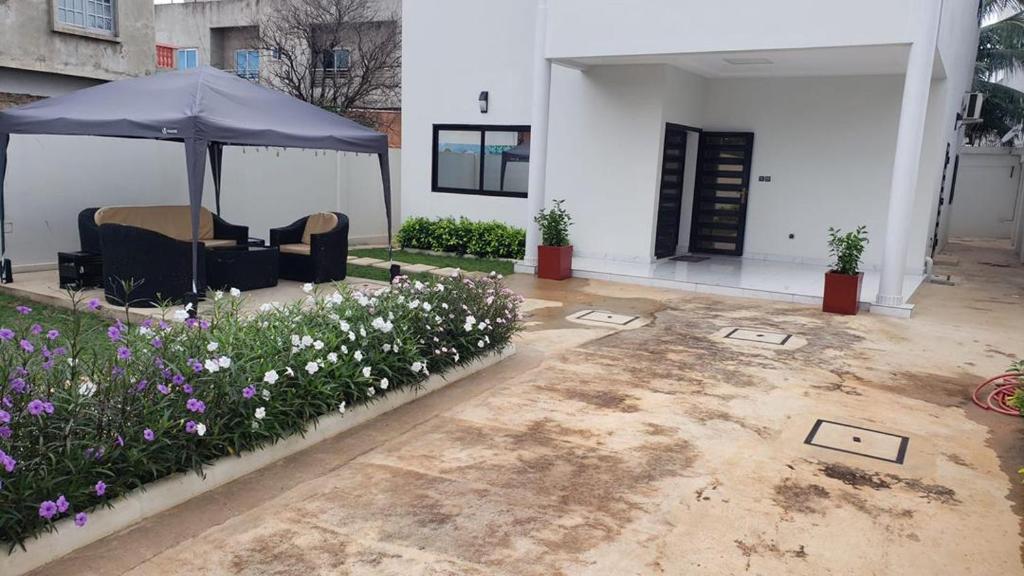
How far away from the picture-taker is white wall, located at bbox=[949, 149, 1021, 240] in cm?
2094

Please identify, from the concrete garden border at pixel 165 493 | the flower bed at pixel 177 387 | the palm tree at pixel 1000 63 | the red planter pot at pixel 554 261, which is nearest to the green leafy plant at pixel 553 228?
the red planter pot at pixel 554 261

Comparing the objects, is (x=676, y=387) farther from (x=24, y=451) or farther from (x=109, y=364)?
(x=24, y=451)

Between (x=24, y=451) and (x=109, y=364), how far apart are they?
2.08 feet

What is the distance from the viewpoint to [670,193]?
11609 millimetres

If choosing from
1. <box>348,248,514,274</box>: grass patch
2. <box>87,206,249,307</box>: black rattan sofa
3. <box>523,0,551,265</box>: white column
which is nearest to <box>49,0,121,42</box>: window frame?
<box>348,248,514,274</box>: grass patch

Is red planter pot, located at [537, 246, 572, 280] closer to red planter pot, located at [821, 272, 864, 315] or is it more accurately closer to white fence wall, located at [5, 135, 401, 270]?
red planter pot, located at [821, 272, 864, 315]

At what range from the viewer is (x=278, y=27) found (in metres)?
21.5

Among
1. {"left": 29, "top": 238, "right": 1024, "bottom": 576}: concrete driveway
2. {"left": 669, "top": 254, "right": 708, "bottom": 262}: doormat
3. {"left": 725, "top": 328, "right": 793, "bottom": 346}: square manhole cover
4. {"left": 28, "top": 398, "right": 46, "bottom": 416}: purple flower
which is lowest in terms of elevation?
{"left": 29, "top": 238, "right": 1024, "bottom": 576}: concrete driveway

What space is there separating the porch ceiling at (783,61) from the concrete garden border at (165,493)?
6.35 m

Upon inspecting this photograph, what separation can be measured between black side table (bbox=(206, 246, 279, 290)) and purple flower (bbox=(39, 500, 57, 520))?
5149 millimetres

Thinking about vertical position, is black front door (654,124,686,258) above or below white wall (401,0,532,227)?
below

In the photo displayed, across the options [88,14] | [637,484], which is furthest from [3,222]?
[88,14]

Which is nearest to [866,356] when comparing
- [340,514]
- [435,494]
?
[435,494]

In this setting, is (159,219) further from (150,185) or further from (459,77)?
(459,77)
